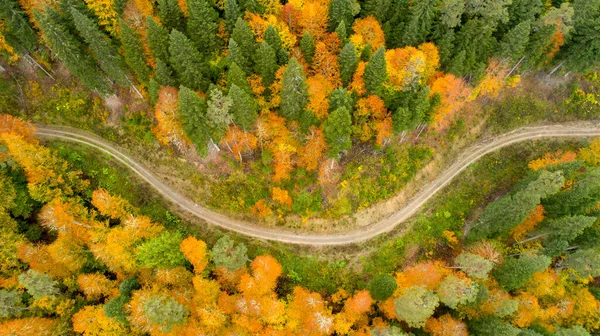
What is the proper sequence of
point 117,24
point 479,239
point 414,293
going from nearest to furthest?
point 414,293 < point 117,24 < point 479,239

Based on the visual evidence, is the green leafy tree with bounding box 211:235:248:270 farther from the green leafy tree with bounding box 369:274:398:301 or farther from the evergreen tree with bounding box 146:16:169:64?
the evergreen tree with bounding box 146:16:169:64

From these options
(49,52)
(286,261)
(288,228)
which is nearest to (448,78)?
(288,228)

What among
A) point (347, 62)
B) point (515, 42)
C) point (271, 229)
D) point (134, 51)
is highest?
point (515, 42)

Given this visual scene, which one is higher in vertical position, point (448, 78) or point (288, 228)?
point (448, 78)

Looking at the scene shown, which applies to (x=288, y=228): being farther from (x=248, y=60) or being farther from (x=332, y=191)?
(x=248, y=60)

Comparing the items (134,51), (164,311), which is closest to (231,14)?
(134,51)

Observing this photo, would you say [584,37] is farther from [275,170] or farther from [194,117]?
[194,117]

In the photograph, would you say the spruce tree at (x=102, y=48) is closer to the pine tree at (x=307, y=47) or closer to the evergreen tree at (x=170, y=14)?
the evergreen tree at (x=170, y=14)
